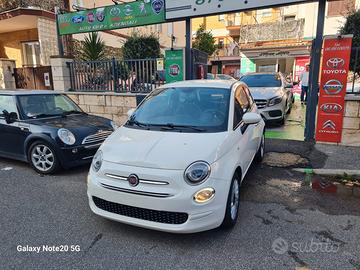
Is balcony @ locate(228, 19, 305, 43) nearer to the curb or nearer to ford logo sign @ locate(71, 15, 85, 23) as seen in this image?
ford logo sign @ locate(71, 15, 85, 23)

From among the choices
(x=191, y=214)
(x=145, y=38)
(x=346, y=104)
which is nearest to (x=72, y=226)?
(x=191, y=214)

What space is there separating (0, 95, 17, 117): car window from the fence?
3.51 metres

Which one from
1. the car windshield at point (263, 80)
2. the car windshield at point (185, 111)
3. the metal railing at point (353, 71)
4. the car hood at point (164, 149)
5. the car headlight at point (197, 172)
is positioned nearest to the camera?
the car headlight at point (197, 172)

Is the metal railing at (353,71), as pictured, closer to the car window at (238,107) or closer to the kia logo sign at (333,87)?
the kia logo sign at (333,87)

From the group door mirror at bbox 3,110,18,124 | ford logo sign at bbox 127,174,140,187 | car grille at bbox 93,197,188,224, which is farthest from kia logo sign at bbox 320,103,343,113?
door mirror at bbox 3,110,18,124

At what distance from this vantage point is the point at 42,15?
37.8 feet

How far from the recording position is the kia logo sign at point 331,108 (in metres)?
6.04

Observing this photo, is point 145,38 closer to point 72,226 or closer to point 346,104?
point 346,104

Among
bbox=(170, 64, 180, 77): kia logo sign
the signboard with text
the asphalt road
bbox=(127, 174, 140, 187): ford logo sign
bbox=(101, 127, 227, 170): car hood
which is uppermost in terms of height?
the signboard with text

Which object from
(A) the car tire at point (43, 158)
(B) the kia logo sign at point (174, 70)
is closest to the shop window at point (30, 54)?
(B) the kia logo sign at point (174, 70)

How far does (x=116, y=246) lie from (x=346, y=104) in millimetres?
5539

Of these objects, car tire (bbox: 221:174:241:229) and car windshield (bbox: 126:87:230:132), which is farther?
car windshield (bbox: 126:87:230:132)

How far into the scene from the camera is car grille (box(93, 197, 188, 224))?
9.10ft

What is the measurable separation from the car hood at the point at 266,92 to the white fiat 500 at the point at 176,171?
15.1ft
